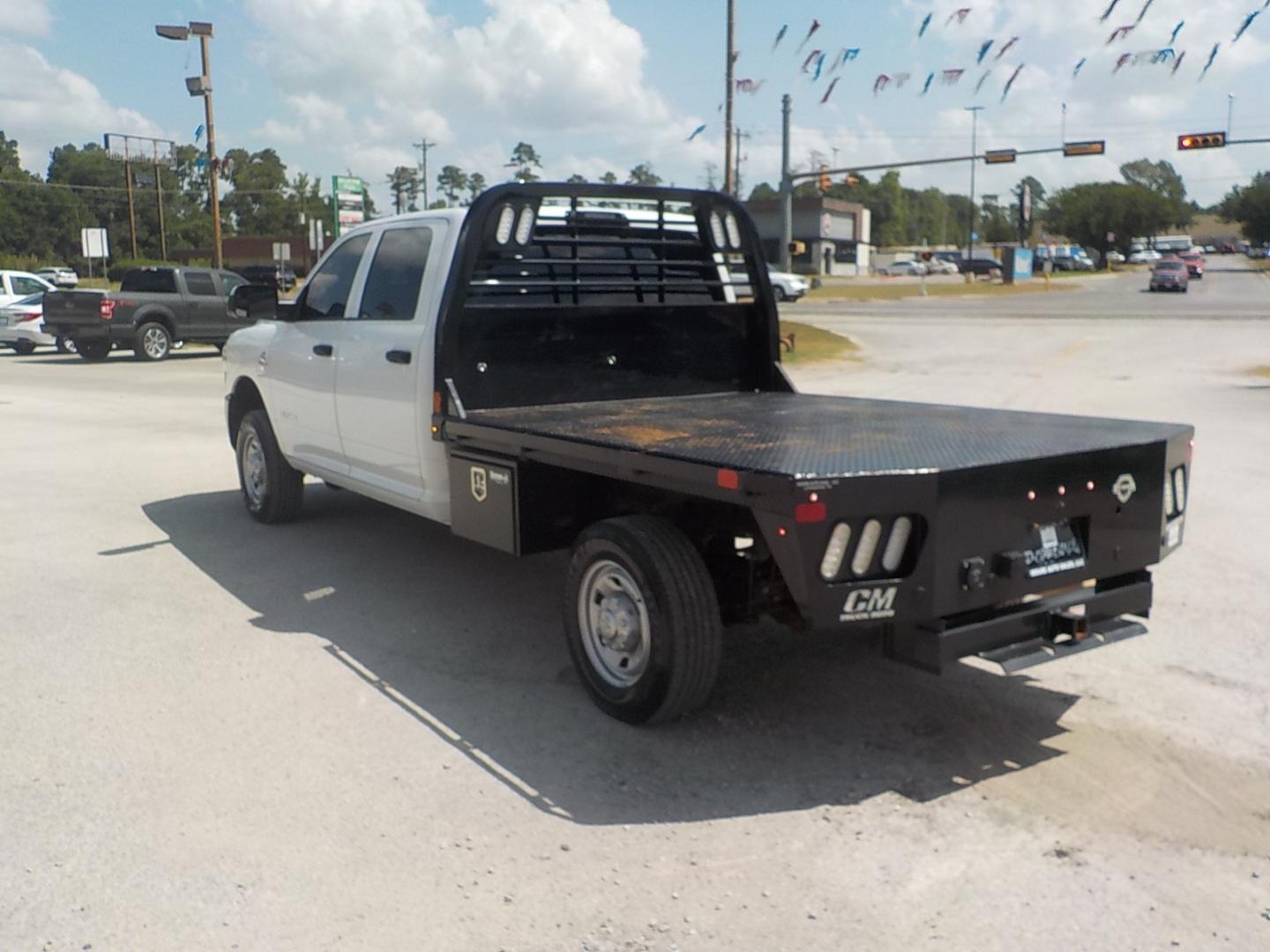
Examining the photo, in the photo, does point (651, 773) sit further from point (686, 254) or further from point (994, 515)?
point (686, 254)

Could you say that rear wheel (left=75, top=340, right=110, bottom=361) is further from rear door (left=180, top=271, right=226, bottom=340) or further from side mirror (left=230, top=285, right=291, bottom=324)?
side mirror (left=230, top=285, right=291, bottom=324)

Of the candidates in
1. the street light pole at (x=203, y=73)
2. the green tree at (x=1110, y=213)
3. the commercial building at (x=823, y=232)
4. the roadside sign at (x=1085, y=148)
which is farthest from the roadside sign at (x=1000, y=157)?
the green tree at (x=1110, y=213)

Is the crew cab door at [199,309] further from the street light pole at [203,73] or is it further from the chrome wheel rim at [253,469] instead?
the chrome wheel rim at [253,469]

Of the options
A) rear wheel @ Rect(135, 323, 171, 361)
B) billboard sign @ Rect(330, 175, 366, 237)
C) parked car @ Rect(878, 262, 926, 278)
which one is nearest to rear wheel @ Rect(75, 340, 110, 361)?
rear wheel @ Rect(135, 323, 171, 361)

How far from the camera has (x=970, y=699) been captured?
5176 mm

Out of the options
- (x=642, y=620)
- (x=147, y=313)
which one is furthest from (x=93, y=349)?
(x=642, y=620)

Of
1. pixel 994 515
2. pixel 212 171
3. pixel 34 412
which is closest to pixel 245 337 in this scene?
pixel 994 515

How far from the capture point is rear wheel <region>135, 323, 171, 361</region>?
24.3 metres

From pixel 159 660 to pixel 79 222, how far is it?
395 feet

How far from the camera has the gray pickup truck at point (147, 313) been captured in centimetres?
2395

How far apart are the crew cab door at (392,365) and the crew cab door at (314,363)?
0.19m

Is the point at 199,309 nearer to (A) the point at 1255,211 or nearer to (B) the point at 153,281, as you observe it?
(B) the point at 153,281

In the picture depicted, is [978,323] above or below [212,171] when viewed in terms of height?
below

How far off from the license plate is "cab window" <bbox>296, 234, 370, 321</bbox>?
172 inches
